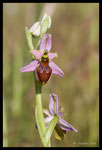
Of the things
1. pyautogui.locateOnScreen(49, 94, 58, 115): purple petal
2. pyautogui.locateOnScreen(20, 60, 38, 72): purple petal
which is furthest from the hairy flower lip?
pyautogui.locateOnScreen(49, 94, 58, 115): purple petal

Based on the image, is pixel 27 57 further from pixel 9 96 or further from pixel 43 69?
pixel 43 69

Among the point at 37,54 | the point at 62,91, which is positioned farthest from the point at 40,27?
the point at 62,91

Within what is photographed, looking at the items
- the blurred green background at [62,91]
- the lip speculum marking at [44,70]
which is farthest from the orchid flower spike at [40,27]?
the blurred green background at [62,91]

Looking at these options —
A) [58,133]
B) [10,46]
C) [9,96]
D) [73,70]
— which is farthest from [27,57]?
[58,133]

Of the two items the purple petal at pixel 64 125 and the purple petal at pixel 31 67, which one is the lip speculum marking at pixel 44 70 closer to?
the purple petal at pixel 31 67


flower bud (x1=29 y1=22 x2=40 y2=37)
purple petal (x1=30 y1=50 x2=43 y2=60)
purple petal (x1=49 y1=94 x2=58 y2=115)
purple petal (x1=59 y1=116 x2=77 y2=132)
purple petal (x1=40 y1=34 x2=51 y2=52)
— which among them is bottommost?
purple petal (x1=59 y1=116 x2=77 y2=132)

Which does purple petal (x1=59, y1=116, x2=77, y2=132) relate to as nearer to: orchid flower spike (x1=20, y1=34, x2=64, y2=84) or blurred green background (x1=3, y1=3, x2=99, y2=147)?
orchid flower spike (x1=20, y1=34, x2=64, y2=84)

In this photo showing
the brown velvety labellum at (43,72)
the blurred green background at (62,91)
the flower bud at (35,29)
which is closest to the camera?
the brown velvety labellum at (43,72)

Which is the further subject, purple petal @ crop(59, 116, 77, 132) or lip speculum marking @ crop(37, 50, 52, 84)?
purple petal @ crop(59, 116, 77, 132)
